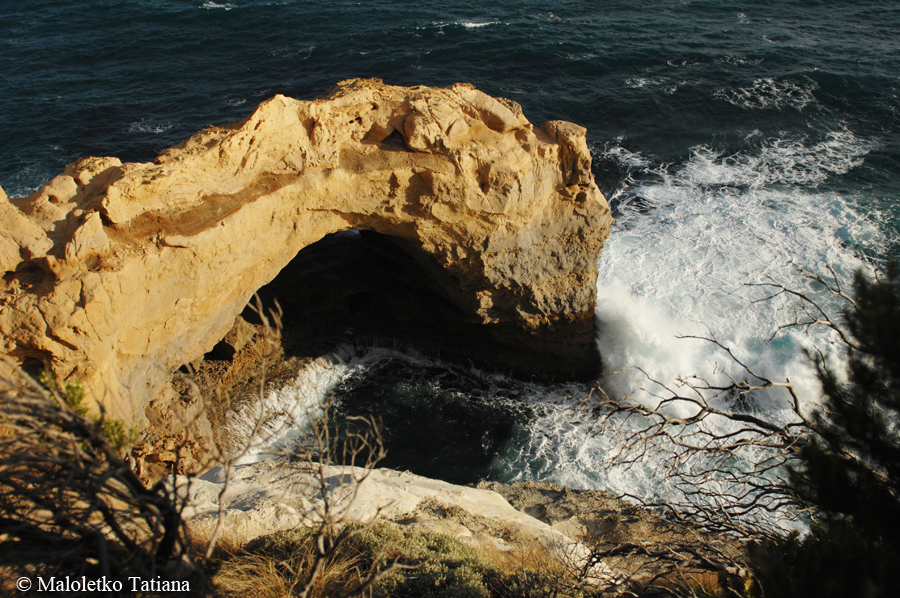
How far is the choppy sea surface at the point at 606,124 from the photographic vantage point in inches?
568

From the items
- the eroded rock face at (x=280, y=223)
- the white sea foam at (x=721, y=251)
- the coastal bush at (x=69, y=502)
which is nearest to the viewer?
the coastal bush at (x=69, y=502)

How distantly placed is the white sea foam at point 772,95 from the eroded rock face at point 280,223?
1618 cm

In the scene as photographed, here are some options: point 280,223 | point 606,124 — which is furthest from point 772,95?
point 280,223

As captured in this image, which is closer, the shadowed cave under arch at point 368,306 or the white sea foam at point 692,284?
the white sea foam at point 692,284

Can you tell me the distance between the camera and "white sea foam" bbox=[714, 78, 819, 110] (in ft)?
80.0

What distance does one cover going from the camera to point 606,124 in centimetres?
2406

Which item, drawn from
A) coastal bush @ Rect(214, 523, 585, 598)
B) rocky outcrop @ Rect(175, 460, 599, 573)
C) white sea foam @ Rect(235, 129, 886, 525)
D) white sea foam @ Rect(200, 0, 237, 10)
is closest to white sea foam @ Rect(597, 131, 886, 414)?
white sea foam @ Rect(235, 129, 886, 525)

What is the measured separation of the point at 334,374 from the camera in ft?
49.2

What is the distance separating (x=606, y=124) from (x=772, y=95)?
7522 mm

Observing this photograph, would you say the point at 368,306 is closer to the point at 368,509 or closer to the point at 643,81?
the point at 368,509

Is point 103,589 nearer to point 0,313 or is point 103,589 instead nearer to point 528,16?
point 0,313

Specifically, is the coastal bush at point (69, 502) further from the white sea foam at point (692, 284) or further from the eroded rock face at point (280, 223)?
the white sea foam at point (692, 284)

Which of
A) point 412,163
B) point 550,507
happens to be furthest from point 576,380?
point 412,163

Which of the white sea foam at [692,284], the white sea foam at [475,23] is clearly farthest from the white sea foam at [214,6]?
the white sea foam at [692,284]
